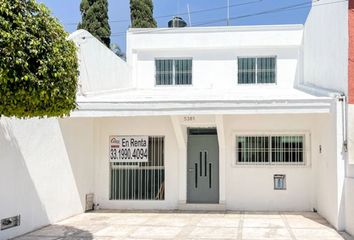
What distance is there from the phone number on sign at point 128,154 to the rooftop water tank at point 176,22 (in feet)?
27.8

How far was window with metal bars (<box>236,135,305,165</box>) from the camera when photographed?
15109 millimetres

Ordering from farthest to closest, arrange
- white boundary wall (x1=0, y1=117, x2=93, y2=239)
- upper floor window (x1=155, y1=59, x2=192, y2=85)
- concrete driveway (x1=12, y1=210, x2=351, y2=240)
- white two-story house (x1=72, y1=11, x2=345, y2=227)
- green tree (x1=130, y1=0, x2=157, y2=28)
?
green tree (x1=130, y1=0, x2=157, y2=28)
upper floor window (x1=155, y1=59, x2=192, y2=85)
white two-story house (x1=72, y1=11, x2=345, y2=227)
concrete driveway (x1=12, y1=210, x2=351, y2=240)
white boundary wall (x1=0, y1=117, x2=93, y2=239)

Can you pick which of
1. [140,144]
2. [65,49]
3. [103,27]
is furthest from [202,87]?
[103,27]

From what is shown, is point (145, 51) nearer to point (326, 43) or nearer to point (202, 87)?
point (202, 87)

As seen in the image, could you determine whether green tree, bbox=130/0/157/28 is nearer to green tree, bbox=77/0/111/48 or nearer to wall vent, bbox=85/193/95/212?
green tree, bbox=77/0/111/48

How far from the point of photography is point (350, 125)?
11.1 m

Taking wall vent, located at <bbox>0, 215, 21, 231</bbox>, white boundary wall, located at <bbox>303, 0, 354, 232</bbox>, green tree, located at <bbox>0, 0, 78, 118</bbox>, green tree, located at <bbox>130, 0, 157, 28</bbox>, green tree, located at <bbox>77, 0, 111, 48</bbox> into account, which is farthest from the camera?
green tree, located at <bbox>130, 0, 157, 28</bbox>

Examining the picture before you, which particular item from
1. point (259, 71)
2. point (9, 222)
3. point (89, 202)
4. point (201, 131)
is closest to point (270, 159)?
point (201, 131)

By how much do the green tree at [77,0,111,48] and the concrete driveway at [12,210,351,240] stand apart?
18193 mm

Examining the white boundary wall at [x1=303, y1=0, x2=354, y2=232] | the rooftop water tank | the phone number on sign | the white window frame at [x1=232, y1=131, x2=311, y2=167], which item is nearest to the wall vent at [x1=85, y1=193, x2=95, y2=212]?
the phone number on sign

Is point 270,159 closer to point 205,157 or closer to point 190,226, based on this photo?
point 205,157

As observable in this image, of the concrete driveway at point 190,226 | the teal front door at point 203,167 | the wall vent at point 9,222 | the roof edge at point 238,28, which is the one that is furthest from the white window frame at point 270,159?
the wall vent at point 9,222

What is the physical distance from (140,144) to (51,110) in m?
7.94

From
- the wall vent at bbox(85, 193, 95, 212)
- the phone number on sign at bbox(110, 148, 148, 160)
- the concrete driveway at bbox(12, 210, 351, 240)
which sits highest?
the phone number on sign at bbox(110, 148, 148, 160)
